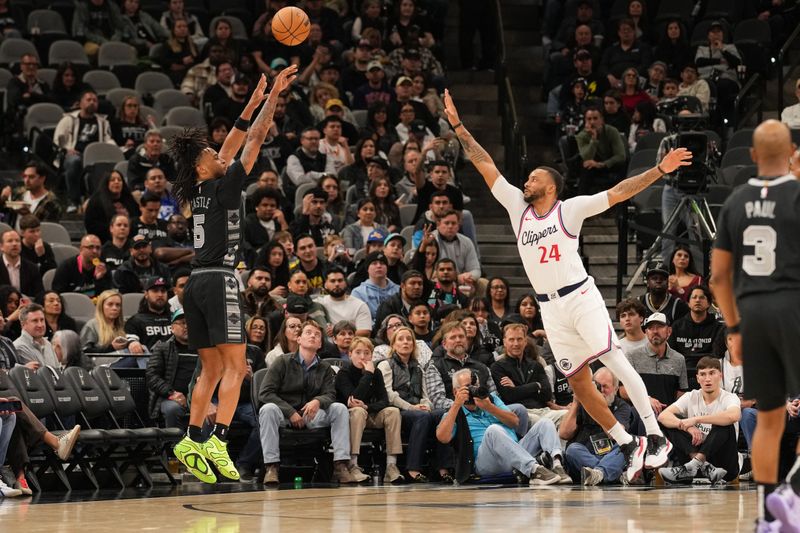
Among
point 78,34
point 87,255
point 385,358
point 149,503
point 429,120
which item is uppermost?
point 78,34

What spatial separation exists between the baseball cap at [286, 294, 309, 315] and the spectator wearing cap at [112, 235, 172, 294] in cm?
201

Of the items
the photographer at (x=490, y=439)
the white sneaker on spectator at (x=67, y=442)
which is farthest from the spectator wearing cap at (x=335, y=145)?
the white sneaker on spectator at (x=67, y=442)

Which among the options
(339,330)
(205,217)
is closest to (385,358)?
(339,330)

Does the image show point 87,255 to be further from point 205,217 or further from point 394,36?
point 394,36

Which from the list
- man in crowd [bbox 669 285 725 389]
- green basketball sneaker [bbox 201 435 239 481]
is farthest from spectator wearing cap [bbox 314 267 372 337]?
green basketball sneaker [bbox 201 435 239 481]

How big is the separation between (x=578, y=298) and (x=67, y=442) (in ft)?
14.9

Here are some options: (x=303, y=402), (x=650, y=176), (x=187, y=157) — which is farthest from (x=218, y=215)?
(x=303, y=402)

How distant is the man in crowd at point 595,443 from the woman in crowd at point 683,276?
82.4 inches

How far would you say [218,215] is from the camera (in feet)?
31.0

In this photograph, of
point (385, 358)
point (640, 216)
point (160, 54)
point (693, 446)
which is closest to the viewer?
point (693, 446)

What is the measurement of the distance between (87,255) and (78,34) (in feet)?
22.1

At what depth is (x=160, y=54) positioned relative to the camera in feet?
65.0

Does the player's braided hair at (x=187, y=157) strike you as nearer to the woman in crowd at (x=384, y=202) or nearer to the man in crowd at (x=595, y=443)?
the man in crowd at (x=595, y=443)

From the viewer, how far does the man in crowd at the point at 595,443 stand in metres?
11.8
